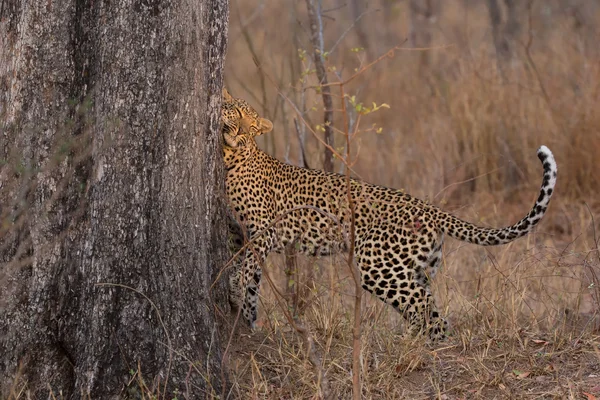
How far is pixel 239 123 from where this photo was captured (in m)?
5.75

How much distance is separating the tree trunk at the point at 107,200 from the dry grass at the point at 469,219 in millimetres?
472

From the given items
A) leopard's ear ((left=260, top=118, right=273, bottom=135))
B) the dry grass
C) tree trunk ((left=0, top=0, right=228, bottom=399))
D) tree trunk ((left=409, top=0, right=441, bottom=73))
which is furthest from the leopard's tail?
tree trunk ((left=409, top=0, right=441, bottom=73))

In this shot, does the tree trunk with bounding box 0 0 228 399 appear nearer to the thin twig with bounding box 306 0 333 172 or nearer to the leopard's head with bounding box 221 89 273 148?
the leopard's head with bounding box 221 89 273 148

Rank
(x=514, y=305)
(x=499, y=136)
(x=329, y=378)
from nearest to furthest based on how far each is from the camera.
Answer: (x=329, y=378), (x=514, y=305), (x=499, y=136)

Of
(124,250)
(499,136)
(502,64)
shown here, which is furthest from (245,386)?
(502,64)

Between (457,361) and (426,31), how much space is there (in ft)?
36.6

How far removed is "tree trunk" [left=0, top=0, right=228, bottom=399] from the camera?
4254 mm

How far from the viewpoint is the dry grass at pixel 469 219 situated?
15.4 ft

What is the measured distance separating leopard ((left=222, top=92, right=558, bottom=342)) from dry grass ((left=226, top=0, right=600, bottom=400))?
0.47 ft

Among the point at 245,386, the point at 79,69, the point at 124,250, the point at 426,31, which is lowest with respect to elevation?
the point at 245,386

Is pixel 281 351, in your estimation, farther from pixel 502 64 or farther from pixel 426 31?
pixel 426 31

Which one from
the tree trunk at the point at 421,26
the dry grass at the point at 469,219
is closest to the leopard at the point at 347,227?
the dry grass at the point at 469,219

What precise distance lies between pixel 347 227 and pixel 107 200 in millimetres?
1791

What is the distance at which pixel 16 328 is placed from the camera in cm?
436
